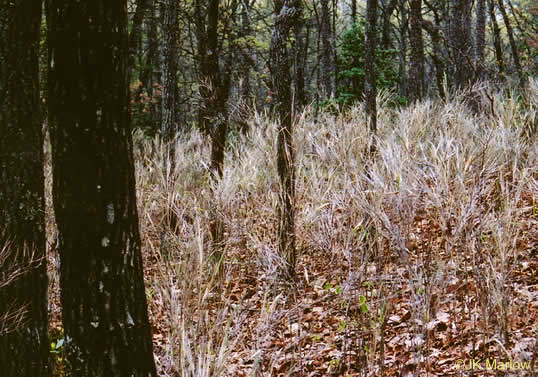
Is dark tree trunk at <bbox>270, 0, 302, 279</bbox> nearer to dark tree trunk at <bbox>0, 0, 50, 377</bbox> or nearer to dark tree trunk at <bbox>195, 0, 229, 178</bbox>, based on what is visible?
dark tree trunk at <bbox>195, 0, 229, 178</bbox>

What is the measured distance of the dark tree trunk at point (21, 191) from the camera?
122 inches

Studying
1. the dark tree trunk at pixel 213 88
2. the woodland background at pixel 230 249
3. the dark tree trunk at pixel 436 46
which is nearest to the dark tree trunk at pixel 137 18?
the dark tree trunk at pixel 213 88

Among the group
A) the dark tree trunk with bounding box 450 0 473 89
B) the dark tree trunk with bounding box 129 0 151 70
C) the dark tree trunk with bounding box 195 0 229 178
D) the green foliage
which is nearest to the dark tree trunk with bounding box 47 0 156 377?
the dark tree trunk with bounding box 195 0 229 178

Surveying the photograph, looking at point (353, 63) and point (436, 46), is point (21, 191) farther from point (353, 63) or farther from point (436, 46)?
point (436, 46)

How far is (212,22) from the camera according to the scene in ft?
15.8

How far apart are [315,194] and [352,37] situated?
729 cm

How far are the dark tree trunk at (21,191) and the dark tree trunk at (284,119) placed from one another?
182cm

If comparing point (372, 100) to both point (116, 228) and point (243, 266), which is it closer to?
point (243, 266)

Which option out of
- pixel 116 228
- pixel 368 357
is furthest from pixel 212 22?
pixel 368 357

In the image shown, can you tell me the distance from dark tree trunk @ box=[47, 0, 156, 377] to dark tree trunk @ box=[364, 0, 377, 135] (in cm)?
370

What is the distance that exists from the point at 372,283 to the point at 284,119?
61.5 inches

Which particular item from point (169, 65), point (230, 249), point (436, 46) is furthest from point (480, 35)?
point (230, 249)

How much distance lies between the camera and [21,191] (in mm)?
3199

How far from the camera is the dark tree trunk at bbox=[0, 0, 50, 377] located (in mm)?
3102
